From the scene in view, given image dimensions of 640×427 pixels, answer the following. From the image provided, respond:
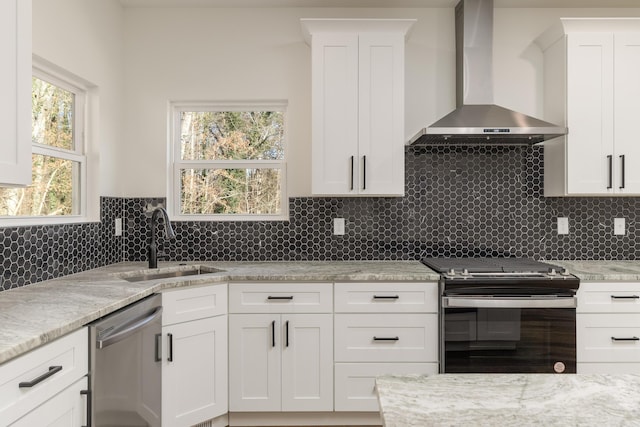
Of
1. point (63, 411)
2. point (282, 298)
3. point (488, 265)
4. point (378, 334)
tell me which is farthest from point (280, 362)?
point (488, 265)

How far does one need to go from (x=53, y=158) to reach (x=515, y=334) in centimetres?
277

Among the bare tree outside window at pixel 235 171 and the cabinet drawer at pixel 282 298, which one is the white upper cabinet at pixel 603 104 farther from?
the bare tree outside window at pixel 235 171

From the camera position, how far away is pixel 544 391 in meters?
0.90

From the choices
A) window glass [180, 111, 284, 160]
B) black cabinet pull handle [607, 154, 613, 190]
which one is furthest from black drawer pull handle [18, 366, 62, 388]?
black cabinet pull handle [607, 154, 613, 190]

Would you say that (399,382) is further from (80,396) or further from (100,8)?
(100,8)

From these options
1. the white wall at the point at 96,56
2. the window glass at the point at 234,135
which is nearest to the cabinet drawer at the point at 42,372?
the white wall at the point at 96,56

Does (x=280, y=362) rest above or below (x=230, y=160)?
below

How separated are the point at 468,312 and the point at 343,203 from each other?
115 cm

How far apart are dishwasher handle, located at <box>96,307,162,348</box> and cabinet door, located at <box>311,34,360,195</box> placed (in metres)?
1.26

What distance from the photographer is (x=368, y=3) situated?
3.11 meters

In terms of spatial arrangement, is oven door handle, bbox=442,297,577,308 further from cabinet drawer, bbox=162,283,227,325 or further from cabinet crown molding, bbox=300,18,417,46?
cabinet crown molding, bbox=300,18,417,46

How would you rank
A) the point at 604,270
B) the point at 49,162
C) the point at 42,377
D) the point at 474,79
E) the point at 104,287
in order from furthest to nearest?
1. the point at 474,79
2. the point at 604,270
3. the point at 49,162
4. the point at 104,287
5. the point at 42,377

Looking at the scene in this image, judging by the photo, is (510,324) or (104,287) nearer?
(104,287)

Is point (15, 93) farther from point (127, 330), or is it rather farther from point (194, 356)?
point (194, 356)
